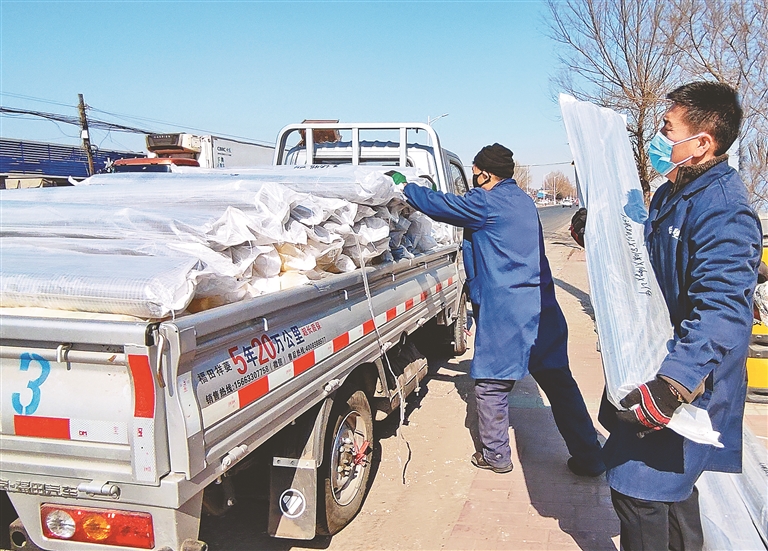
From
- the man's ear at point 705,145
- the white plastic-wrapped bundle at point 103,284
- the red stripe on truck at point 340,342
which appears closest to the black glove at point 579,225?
the man's ear at point 705,145

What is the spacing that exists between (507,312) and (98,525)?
2.79m

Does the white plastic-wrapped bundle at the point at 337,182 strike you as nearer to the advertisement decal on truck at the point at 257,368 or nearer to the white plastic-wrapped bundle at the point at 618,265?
the advertisement decal on truck at the point at 257,368

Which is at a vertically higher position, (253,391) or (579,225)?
(579,225)

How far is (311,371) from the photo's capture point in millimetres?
2867

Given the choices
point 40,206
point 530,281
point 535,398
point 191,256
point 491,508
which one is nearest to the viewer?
point 191,256

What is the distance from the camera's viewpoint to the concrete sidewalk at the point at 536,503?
3420mm

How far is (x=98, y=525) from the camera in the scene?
2080 mm

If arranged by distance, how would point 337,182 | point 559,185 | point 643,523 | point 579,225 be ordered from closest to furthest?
point 643,523 → point 579,225 → point 337,182 → point 559,185

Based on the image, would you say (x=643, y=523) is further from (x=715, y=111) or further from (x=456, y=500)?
(x=456, y=500)

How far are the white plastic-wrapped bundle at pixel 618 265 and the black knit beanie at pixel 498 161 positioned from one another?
4.77 ft

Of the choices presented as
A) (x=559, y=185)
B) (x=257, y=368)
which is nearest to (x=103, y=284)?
(x=257, y=368)

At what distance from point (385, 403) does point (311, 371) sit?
1.26 m

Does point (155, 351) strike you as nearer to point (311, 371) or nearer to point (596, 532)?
point (311, 371)

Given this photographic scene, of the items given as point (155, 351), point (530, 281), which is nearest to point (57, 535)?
point (155, 351)
